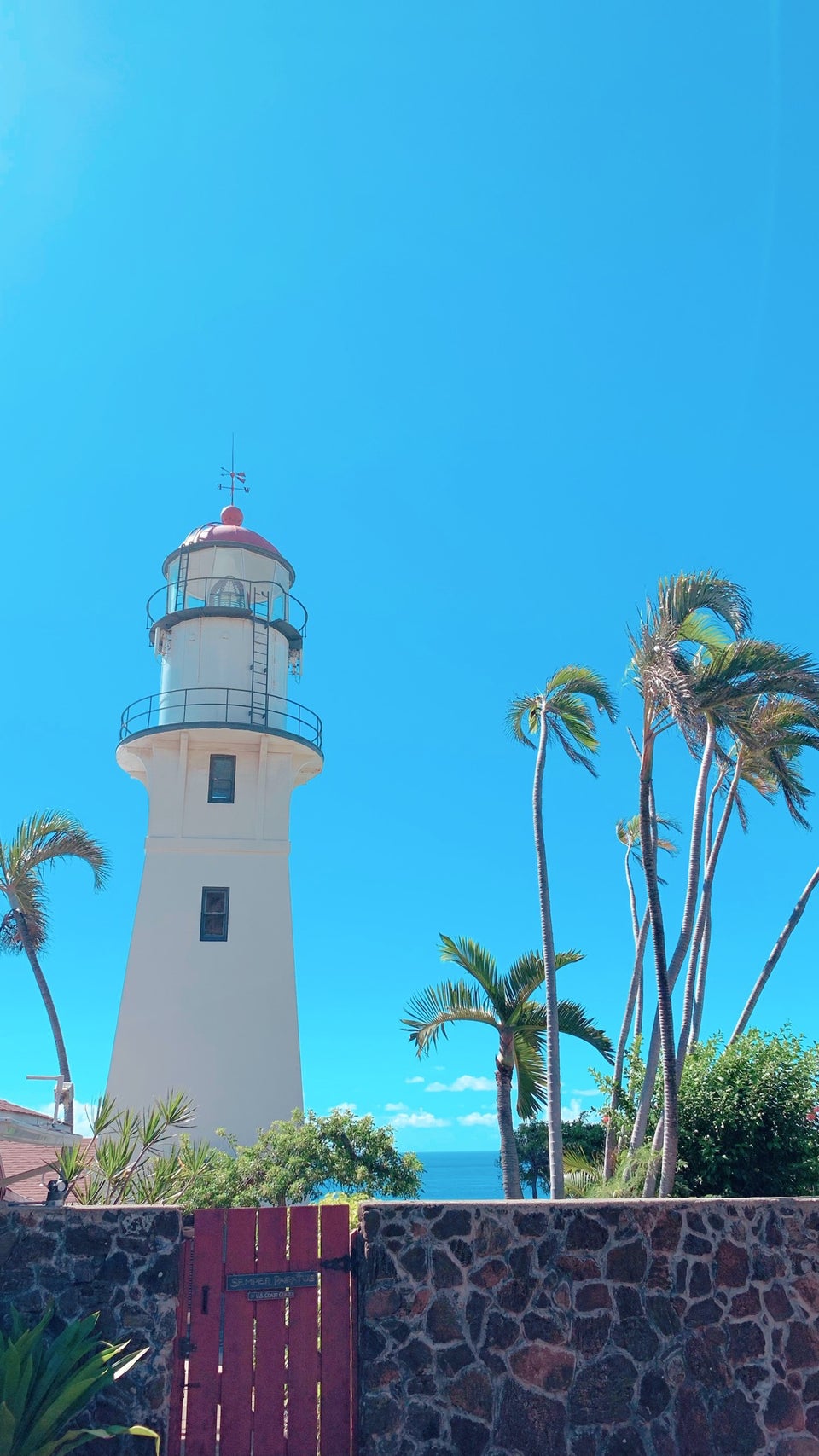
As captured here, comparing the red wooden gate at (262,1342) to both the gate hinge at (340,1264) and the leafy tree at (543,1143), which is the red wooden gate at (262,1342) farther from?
the leafy tree at (543,1143)

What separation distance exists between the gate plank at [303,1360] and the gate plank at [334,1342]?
0.22ft

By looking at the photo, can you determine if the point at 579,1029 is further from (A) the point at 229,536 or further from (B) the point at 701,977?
(A) the point at 229,536

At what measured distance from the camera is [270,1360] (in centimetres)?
784

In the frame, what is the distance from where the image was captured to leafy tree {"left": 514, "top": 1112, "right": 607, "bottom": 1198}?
26.6m

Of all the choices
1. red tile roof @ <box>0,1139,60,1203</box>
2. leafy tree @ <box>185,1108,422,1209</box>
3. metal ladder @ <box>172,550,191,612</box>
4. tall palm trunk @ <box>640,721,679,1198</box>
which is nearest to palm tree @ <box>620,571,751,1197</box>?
tall palm trunk @ <box>640,721,679,1198</box>

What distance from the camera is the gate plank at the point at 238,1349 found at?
7.71 metres

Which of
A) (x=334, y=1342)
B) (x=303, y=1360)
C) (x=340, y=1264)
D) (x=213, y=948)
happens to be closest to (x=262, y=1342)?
(x=303, y=1360)

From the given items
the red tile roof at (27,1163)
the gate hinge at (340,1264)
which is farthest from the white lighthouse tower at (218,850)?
the gate hinge at (340,1264)

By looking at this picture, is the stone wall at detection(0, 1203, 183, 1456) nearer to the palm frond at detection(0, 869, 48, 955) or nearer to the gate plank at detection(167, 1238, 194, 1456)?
the gate plank at detection(167, 1238, 194, 1456)

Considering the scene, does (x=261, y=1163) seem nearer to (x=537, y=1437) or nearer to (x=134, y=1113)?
(x=134, y=1113)

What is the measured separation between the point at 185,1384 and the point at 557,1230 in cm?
289

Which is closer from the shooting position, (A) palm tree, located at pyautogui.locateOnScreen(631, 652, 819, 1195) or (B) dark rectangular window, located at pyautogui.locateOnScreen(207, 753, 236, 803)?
(A) palm tree, located at pyautogui.locateOnScreen(631, 652, 819, 1195)

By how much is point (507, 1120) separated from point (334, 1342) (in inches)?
300

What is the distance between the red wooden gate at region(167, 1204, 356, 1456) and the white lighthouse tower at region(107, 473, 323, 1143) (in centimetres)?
1248
